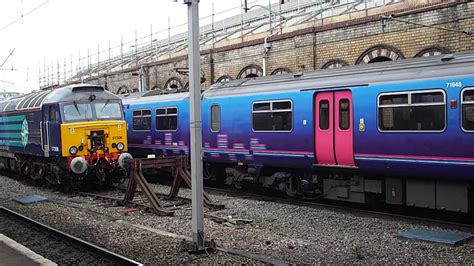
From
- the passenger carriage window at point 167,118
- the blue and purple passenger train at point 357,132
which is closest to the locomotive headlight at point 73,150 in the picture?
the passenger carriage window at point 167,118

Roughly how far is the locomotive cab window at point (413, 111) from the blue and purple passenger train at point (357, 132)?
19mm

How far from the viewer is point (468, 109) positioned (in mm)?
8805

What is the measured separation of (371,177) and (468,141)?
8.12 feet

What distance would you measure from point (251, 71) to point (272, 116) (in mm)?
10497

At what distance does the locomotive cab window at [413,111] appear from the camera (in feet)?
30.3

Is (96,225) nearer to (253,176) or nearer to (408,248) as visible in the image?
(253,176)

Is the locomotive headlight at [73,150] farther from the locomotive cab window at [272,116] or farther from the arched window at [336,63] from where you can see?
the arched window at [336,63]

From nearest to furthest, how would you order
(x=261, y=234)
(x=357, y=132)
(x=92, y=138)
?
(x=261, y=234), (x=357, y=132), (x=92, y=138)

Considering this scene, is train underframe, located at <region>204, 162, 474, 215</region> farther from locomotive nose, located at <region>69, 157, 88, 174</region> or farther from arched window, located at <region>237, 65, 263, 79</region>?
arched window, located at <region>237, 65, 263, 79</region>

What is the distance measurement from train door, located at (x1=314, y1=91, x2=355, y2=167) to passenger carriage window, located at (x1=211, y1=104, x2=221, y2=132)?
3547 mm

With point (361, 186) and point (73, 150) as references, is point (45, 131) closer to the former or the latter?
point (73, 150)

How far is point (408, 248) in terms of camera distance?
290 inches

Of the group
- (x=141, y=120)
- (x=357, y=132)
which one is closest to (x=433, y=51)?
(x=357, y=132)

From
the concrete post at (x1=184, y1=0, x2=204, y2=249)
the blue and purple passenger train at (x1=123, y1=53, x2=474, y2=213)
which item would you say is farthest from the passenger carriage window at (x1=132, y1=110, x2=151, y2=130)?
the concrete post at (x1=184, y1=0, x2=204, y2=249)
